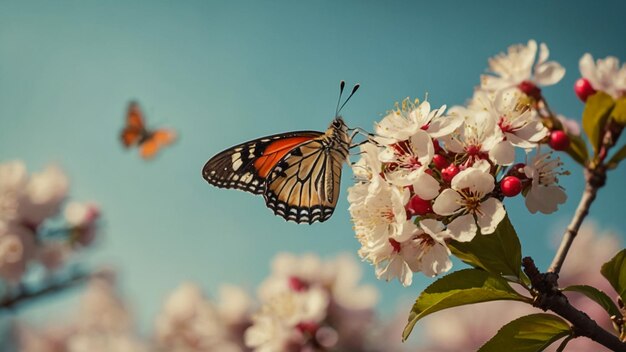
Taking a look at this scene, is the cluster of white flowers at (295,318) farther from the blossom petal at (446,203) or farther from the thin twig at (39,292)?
the blossom petal at (446,203)

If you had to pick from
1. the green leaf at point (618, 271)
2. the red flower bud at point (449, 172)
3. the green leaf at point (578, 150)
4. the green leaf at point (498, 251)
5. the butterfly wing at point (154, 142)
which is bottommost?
the green leaf at point (618, 271)

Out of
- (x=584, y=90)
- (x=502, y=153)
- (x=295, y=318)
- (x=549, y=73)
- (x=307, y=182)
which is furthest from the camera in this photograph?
(x=295, y=318)

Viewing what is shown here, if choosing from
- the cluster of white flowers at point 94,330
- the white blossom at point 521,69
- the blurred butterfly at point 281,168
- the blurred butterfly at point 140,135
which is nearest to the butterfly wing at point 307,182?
the blurred butterfly at point 281,168

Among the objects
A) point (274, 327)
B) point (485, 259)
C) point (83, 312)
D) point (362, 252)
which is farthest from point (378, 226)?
point (83, 312)

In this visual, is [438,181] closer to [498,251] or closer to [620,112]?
[498,251]

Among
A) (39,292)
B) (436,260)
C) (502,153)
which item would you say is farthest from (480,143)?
(39,292)

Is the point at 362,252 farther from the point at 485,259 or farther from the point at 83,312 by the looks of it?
the point at 83,312
